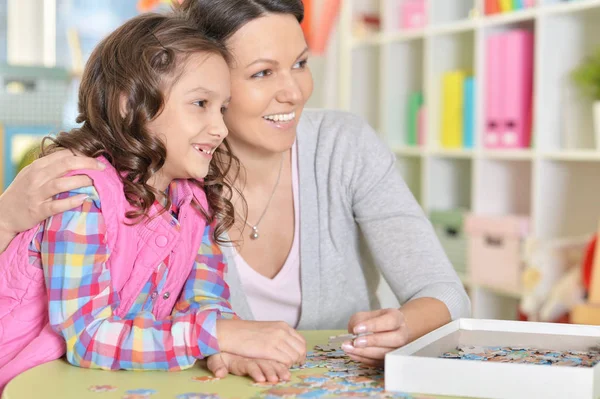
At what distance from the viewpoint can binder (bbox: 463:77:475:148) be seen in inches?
122

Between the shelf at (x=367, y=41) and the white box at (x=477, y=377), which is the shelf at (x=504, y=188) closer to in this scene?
the shelf at (x=367, y=41)

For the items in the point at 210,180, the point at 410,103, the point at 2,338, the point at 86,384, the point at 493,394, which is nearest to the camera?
the point at 493,394

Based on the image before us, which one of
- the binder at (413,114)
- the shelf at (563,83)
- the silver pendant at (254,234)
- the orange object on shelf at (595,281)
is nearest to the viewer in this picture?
the silver pendant at (254,234)

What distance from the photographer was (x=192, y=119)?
1.33 m

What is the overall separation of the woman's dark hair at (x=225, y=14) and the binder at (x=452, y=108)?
1745mm

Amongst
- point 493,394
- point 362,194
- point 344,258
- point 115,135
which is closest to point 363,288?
point 344,258

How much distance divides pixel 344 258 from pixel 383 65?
2.11 meters

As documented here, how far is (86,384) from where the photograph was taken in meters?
1.06

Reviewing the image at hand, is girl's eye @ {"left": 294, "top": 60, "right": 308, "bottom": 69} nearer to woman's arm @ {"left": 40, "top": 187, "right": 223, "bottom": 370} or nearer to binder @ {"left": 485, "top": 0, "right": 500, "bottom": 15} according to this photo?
woman's arm @ {"left": 40, "top": 187, "right": 223, "bottom": 370}

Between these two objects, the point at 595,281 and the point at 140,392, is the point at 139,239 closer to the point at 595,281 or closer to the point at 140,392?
the point at 140,392

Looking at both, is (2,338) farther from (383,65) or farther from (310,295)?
(383,65)

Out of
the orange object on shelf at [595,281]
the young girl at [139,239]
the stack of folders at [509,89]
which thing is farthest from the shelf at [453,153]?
the young girl at [139,239]

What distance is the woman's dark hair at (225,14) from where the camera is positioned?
1556mm

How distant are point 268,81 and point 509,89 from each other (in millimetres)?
1526
